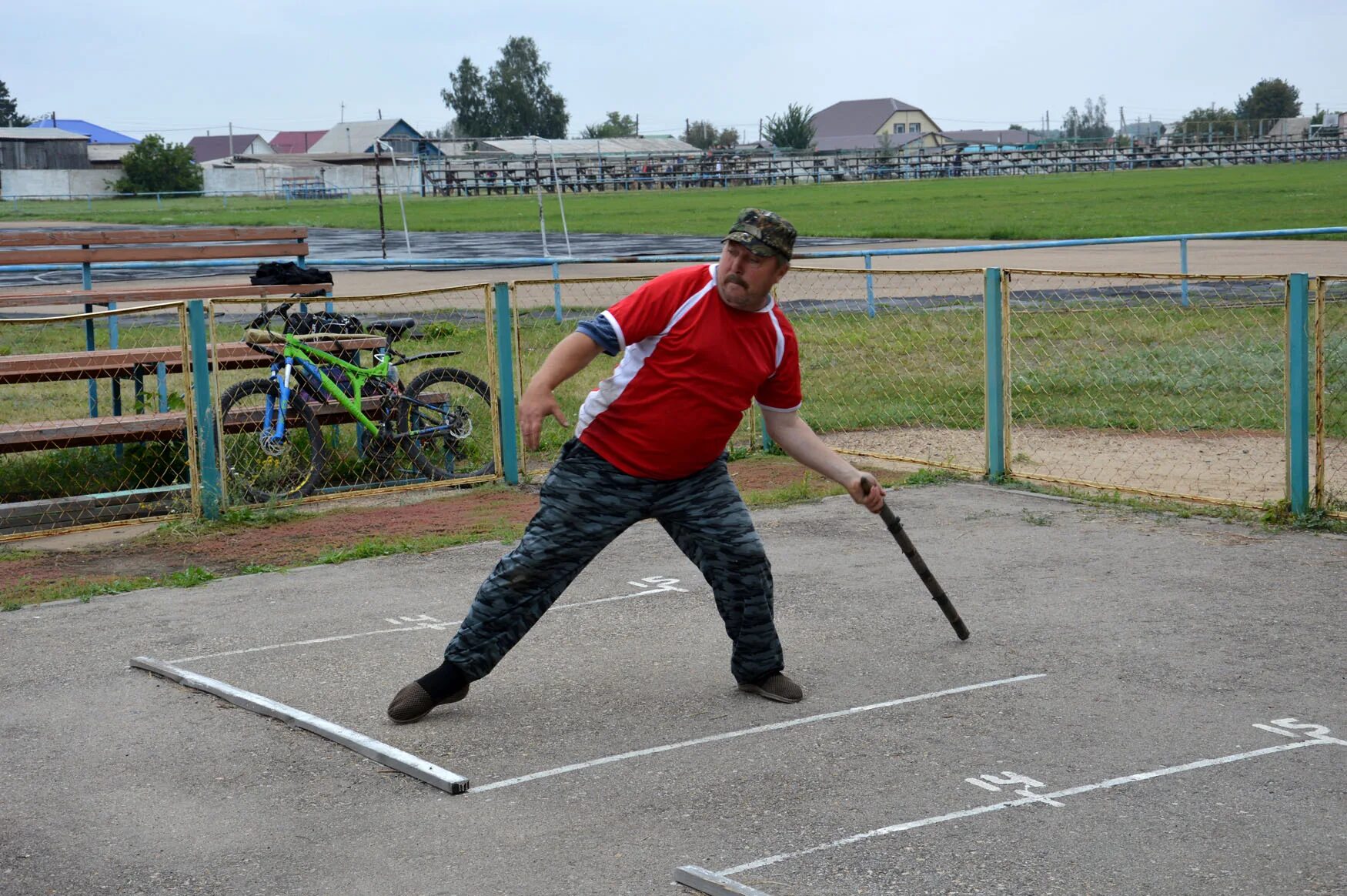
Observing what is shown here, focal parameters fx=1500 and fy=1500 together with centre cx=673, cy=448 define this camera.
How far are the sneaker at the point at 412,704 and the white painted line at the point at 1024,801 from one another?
168cm

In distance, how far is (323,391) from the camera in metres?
10.2

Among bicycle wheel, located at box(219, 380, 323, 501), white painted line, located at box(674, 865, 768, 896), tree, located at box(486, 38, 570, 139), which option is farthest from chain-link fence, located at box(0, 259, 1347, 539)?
tree, located at box(486, 38, 570, 139)

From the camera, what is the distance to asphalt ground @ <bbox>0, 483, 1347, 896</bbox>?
412 cm

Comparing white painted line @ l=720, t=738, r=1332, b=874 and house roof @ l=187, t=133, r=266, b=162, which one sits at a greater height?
house roof @ l=187, t=133, r=266, b=162

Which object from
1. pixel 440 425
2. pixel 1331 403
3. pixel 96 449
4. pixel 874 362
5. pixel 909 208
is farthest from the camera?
pixel 909 208

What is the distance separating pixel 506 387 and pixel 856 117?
487 feet

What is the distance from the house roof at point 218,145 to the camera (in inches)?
5640

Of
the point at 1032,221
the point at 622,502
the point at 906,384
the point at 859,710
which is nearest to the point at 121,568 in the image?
the point at 622,502

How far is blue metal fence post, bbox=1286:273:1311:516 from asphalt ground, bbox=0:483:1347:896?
1.41ft

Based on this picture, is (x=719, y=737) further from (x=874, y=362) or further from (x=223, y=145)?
(x=223, y=145)

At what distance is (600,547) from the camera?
5.39m

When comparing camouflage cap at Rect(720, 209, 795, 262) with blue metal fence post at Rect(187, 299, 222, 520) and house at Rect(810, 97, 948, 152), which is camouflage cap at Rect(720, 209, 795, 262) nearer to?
blue metal fence post at Rect(187, 299, 222, 520)

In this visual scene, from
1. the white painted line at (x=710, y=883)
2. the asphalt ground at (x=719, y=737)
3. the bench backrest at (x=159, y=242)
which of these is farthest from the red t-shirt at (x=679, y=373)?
the bench backrest at (x=159, y=242)

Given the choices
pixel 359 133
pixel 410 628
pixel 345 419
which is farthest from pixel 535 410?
pixel 359 133
